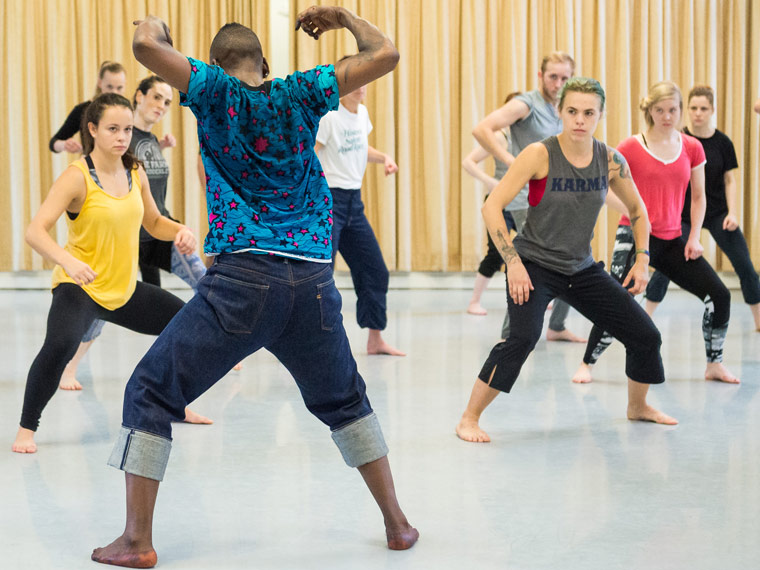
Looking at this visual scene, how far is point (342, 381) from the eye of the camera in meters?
2.35

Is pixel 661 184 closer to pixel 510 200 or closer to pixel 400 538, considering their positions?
pixel 510 200

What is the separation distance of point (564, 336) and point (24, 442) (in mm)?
3219

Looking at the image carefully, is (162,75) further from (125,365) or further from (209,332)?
(125,365)

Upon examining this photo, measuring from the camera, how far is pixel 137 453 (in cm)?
220

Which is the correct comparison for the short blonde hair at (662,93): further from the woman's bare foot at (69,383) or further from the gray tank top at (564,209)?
the woman's bare foot at (69,383)

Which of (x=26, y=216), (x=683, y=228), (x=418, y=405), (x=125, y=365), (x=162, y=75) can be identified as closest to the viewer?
(x=162, y=75)

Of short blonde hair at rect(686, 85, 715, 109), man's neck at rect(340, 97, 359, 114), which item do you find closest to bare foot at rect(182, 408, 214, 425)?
man's neck at rect(340, 97, 359, 114)

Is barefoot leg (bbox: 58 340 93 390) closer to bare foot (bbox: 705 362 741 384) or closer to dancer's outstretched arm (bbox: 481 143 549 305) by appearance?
dancer's outstretched arm (bbox: 481 143 549 305)

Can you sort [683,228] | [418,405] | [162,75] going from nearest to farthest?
[162,75]
[418,405]
[683,228]

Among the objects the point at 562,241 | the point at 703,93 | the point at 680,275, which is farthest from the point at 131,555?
the point at 703,93

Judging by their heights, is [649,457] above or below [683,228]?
below

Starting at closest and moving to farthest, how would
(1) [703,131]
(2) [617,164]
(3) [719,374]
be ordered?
(2) [617,164] < (3) [719,374] < (1) [703,131]

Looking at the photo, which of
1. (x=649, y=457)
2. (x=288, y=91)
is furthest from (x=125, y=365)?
(x=288, y=91)

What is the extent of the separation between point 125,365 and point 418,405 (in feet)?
5.59
